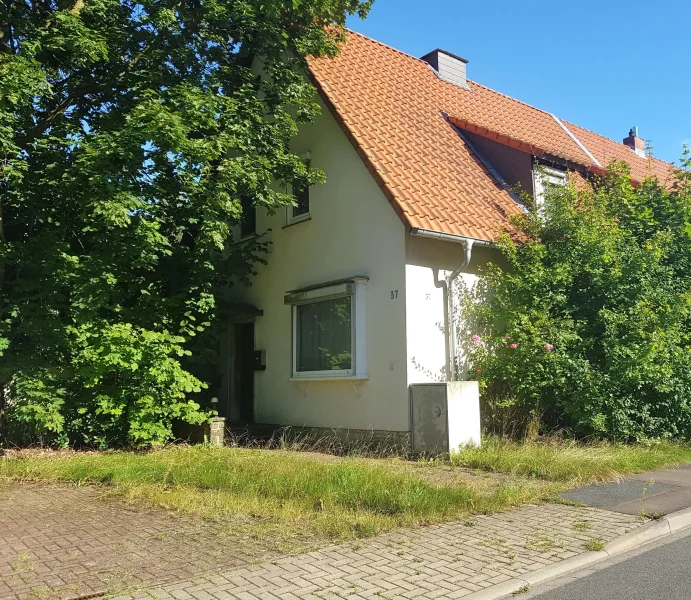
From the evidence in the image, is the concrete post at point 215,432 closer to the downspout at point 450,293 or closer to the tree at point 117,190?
the tree at point 117,190

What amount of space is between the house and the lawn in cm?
167

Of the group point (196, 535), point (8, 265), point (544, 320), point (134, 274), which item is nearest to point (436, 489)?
point (196, 535)

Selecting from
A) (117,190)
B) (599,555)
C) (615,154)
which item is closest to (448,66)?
(615,154)

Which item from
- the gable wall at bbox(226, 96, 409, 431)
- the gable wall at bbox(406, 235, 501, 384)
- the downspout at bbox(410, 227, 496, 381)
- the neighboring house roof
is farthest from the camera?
the neighboring house roof

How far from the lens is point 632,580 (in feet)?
14.8

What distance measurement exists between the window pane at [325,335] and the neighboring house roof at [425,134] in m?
2.30

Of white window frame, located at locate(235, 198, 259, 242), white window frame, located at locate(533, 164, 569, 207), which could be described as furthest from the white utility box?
white window frame, located at locate(235, 198, 259, 242)

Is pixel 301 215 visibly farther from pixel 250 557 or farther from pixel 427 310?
pixel 250 557

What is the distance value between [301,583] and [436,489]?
2719 millimetres

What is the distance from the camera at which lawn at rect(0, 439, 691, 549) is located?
5.98 m

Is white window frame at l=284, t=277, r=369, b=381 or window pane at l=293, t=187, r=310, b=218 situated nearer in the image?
white window frame at l=284, t=277, r=369, b=381

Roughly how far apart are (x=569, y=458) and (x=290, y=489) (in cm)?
381

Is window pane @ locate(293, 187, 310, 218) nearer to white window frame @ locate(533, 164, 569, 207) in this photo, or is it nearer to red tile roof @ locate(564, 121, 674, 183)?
white window frame @ locate(533, 164, 569, 207)

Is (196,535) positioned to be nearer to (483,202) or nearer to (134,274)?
(134,274)
